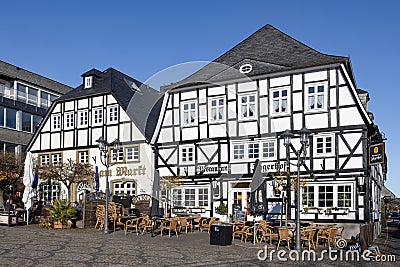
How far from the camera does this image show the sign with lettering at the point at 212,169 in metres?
25.0

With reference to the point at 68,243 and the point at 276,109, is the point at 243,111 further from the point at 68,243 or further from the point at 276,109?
the point at 68,243

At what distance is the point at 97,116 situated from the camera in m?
31.1

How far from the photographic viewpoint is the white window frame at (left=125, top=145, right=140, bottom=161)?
29188 mm

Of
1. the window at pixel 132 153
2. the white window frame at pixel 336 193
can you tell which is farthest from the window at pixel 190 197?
the white window frame at pixel 336 193

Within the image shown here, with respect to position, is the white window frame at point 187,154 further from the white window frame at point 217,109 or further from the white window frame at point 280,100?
the white window frame at point 280,100

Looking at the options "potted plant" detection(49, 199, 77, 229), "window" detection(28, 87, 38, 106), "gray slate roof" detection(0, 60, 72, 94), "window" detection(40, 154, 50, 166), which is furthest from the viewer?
"window" detection(28, 87, 38, 106)

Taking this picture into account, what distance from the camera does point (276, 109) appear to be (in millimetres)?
23828

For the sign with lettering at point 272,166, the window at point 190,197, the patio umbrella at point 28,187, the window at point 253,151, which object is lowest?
the window at point 190,197

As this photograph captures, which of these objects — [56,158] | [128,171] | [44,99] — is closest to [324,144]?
[128,171]

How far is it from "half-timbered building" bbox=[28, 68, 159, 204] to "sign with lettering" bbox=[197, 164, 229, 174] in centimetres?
359

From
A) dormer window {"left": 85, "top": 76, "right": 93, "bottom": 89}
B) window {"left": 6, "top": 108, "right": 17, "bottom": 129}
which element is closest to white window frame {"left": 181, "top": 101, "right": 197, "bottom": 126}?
dormer window {"left": 85, "top": 76, "right": 93, "bottom": 89}

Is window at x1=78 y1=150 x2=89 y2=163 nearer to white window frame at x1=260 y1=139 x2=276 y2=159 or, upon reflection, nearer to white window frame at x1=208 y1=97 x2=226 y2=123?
white window frame at x1=208 y1=97 x2=226 y2=123

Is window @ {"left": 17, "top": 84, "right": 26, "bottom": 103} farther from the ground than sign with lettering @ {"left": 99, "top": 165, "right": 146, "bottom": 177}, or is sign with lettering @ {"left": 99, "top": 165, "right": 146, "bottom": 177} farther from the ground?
window @ {"left": 17, "top": 84, "right": 26, "bottom": 103}

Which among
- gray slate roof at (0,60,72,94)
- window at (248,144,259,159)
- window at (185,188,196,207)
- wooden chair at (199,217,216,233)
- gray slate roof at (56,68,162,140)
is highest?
gray slate roof at (0,60,72,94)
